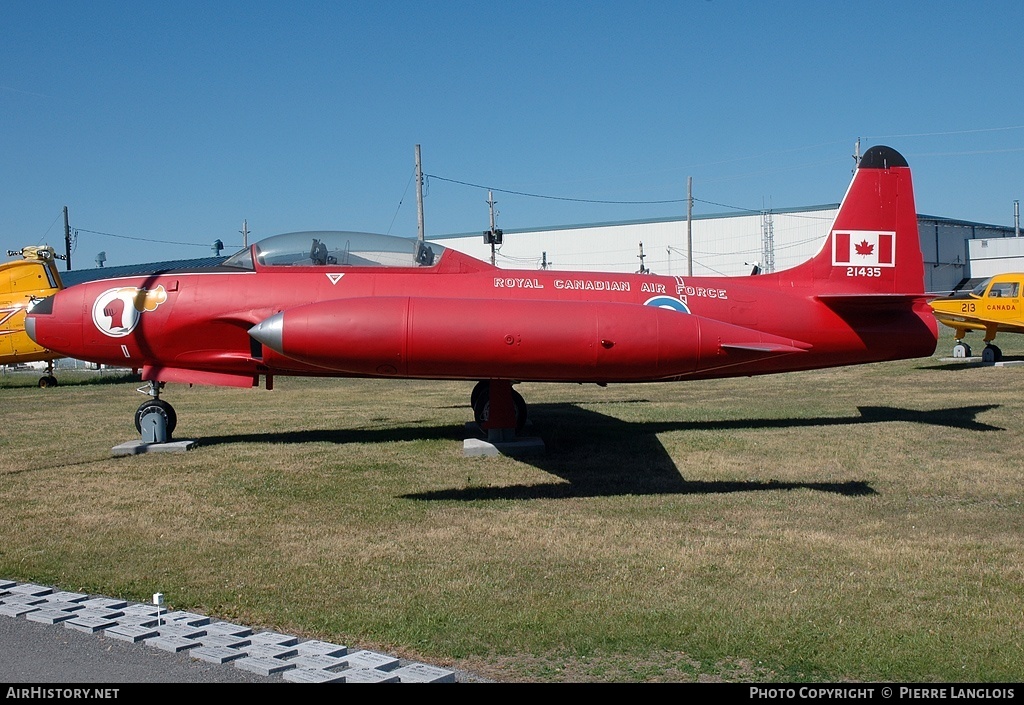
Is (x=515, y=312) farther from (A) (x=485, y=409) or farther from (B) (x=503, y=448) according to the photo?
(A) (x=485, y=409)

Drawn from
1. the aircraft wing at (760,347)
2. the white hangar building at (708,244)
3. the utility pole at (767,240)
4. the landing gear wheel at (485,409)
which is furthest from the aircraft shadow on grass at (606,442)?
the utility pole at (767,240)

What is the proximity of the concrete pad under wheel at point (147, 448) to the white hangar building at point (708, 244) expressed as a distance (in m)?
49.3

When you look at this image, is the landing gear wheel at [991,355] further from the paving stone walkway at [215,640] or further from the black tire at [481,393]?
the paving stone walkway at [215,640]

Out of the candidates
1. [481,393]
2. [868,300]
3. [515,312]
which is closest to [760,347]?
[515,312]

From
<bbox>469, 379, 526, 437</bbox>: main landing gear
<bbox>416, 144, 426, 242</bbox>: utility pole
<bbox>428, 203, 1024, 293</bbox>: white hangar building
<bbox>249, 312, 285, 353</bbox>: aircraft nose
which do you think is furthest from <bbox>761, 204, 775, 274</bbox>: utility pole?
<bbox>249, 312, 285, 353</bbox>: aircraft nose

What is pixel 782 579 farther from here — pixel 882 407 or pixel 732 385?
pixel 732 385

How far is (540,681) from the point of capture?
4.94m

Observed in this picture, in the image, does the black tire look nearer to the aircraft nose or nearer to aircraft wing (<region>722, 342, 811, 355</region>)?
aircraft wing (<region>722, 342, 811, 355</region>)

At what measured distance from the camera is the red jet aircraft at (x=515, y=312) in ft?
29.1

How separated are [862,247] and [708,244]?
178ft

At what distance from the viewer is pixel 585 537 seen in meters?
7.96

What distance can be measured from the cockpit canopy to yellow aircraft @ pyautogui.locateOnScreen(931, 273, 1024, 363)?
17988 millimetres

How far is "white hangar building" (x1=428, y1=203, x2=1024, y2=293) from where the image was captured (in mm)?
63625

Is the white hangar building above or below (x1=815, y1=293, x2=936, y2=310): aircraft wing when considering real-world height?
above
